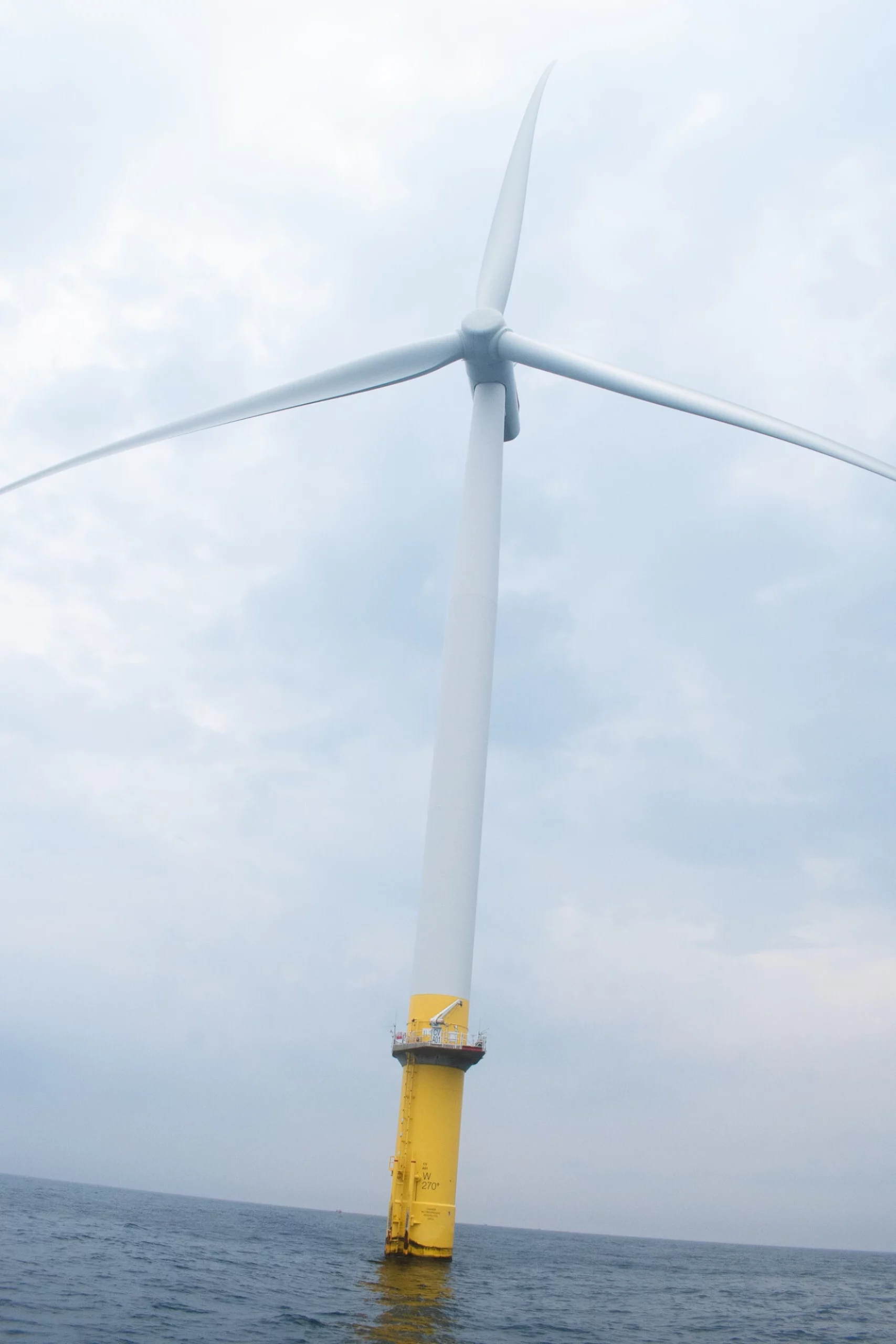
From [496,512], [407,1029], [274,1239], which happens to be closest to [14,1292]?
[407,1029]

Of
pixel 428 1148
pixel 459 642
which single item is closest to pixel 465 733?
pixel 459 642

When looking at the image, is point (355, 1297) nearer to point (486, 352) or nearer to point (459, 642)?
point (459, 642)

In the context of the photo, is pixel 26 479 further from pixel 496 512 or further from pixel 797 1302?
pixel 797 1302

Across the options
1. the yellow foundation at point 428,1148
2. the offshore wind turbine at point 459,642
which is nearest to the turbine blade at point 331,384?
the offshore wind turbine at point 459,642

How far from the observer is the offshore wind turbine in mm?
47312

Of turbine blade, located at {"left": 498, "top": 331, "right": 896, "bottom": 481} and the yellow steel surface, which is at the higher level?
turbine blade, located at {"left": 498, "top": 331, "right": 896, "bottom": 481}

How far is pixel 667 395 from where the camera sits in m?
52.6

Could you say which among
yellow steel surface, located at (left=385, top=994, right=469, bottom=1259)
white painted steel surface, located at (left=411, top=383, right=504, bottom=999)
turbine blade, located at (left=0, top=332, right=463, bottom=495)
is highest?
turbine blade, located at (left=0, top=332, right=463, bottom=495)

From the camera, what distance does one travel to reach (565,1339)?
35.7 m

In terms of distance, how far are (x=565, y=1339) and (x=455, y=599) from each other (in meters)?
34.2

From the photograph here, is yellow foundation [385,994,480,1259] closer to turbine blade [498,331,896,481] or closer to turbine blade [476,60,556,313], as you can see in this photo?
turbine blade [498,331,896,481]

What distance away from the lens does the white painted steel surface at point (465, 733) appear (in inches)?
1967

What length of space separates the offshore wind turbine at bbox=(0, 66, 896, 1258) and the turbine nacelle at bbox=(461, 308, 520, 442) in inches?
3.1

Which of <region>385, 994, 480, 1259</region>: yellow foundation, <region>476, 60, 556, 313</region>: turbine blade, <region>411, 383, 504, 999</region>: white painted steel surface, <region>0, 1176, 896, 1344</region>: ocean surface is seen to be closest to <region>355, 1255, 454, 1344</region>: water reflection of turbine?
<region>0, 1176, 896, 1344</region>: ocean surface
